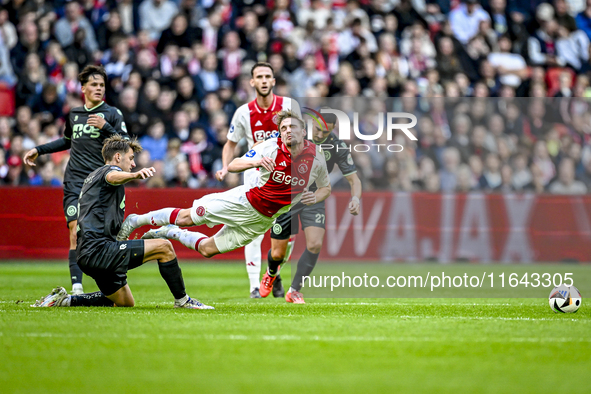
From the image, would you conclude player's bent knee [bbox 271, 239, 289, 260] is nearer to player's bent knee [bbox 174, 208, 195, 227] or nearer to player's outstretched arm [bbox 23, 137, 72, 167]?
player's bent knee [bbox 174, 208, 195, 227]

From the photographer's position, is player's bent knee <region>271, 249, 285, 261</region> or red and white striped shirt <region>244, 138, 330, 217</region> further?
player's bent knee <region>271, 249, 285, 261</region>

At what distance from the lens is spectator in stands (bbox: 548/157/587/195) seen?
1070 centimetres

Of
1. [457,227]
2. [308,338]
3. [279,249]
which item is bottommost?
[308,338]

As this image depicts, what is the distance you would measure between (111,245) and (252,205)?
4.93ft

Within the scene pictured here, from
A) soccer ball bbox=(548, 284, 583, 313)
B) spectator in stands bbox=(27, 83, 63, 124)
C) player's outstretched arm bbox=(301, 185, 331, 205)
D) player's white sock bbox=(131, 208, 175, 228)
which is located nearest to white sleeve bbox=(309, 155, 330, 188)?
player's outstretched arm bbox=(301, 185, 331, 205)

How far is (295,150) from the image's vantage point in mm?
7773

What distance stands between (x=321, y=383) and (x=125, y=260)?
133 inches

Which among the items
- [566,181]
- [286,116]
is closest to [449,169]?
[566,181]

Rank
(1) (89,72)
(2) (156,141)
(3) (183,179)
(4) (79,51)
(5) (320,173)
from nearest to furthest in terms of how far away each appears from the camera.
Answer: (5) (320,173) < (1) (89,72) < (3) (183,179) < (2) (156,141) < (4) (79,51)

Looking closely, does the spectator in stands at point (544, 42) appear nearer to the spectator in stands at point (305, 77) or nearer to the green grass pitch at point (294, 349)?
the spectator in stands at point (305, 77)

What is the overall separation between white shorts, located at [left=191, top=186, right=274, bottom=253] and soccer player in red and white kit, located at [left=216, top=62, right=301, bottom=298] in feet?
3.37

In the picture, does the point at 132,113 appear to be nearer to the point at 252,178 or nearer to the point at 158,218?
the point at 252,178

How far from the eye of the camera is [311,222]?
28.6 ft

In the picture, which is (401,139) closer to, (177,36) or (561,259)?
(561,259)
